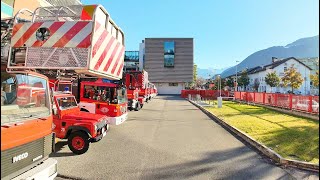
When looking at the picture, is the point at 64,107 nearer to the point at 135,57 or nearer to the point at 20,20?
the point at 20,20

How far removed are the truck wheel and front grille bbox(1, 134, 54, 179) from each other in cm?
295

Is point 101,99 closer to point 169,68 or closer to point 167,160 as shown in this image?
point 167,160

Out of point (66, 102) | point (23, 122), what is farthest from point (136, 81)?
point (23, 122)

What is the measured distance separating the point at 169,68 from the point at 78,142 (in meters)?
86.0

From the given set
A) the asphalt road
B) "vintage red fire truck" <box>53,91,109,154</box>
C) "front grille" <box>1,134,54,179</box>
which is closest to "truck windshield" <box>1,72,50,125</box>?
"front grille" <box>1,134,54,179</box>

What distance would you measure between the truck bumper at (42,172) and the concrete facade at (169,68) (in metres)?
87.7

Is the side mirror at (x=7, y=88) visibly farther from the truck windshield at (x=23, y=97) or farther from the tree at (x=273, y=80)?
the tree at (x=273, y=80)

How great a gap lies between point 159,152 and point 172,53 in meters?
86.2

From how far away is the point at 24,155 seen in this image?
4.24 metres

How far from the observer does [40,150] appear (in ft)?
15.6

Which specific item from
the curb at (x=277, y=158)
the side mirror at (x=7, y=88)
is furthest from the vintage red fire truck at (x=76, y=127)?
the curb at (x=277, y=158)

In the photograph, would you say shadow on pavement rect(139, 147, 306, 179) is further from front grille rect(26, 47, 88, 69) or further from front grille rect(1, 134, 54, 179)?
front grille rect(26, 47, 88, 69)

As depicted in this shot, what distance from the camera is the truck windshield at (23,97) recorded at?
412 cm

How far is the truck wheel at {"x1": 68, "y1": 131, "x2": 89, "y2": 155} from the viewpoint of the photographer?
812 cm
